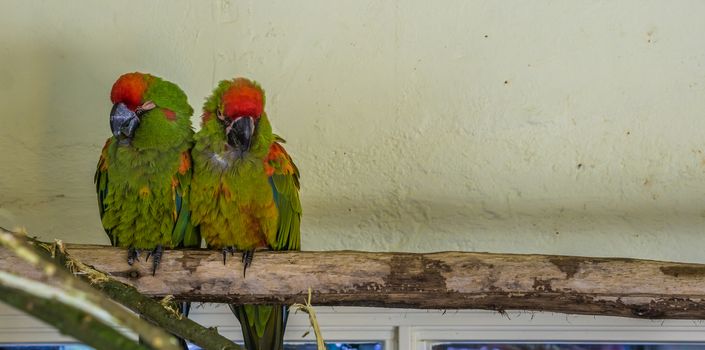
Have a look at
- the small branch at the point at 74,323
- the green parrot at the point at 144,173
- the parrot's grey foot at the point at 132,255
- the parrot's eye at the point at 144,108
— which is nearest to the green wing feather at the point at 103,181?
the green parrot at the point at 144,173

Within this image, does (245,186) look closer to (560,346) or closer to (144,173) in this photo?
(144,173)

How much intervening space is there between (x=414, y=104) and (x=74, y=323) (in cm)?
160

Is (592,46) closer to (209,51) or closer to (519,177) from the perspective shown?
(519,177)

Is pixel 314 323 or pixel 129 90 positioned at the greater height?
pixel 129 90

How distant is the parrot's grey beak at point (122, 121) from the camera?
1713 millimetres

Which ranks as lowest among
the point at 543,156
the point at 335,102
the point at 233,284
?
the point at 233,284

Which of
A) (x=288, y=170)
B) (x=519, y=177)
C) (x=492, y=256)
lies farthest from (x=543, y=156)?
(x=288, y=170)

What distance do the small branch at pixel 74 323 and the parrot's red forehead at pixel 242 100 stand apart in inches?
46.6

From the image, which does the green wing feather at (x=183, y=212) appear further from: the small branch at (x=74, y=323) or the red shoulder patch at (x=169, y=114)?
the small branch at (x=74, y=323)

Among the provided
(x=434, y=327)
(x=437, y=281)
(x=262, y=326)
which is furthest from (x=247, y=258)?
(x=434, y=327)

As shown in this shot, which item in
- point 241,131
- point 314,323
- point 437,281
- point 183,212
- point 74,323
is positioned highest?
point 241,131

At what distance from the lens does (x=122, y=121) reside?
1.72m

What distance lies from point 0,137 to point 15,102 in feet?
0.36

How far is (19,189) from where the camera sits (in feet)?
6.66
